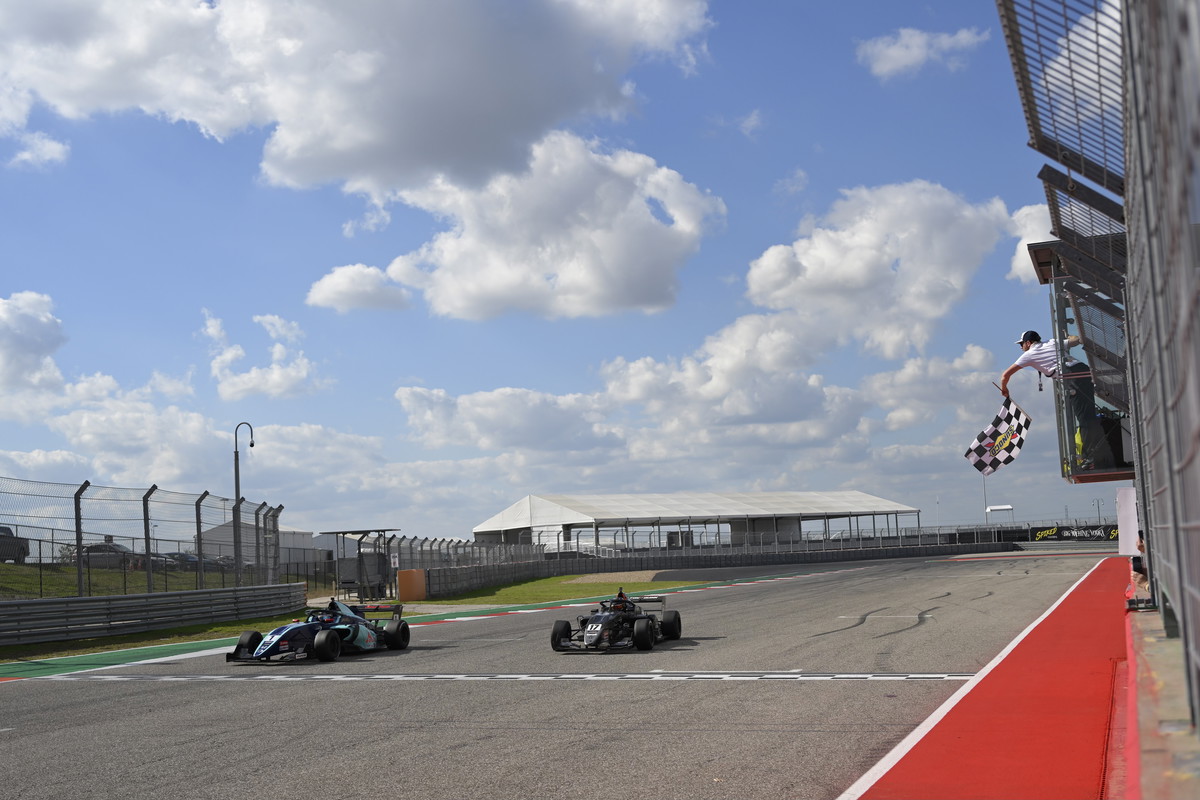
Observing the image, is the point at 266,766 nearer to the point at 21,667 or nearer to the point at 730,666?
the point at 730,666

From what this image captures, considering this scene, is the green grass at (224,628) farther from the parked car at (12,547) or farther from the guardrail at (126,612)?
the parked car at (12,547)

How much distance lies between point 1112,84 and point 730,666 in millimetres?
7133

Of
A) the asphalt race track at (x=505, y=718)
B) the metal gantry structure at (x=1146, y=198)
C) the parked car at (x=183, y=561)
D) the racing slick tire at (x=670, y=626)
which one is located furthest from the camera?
the parked car at (x=183, y=561)

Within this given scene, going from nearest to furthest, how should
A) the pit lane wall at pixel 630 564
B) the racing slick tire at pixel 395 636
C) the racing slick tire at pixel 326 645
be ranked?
1. the racing slick tire at pixel 326 645
2. the racing slick tire at pixel 395 636
3. the pit lane wall at pixel 630 564

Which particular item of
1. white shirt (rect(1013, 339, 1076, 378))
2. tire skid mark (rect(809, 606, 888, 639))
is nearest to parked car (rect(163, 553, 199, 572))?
tire skid mark (rect(809, 606, 888, 639))

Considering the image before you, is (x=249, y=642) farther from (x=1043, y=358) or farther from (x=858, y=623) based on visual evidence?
(x=1043, y=358)

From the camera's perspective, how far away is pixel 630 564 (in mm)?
53844

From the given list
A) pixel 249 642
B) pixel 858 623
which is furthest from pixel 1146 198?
pixel 858 623

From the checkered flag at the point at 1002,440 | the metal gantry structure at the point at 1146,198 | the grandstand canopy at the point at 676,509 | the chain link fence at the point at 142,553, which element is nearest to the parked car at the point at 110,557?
the chain link fence at the point at 142,553

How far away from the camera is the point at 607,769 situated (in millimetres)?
6531

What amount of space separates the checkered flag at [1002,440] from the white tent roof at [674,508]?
37.7 metres

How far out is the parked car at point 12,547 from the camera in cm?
1608

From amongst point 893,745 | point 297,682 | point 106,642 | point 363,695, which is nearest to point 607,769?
point 893,745

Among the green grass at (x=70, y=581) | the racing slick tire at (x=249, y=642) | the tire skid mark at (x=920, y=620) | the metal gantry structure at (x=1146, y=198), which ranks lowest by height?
the tire skid mark at (x=920, y=620)
